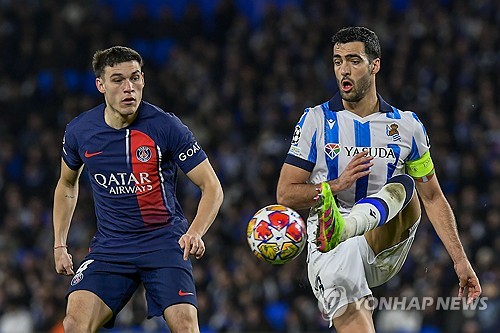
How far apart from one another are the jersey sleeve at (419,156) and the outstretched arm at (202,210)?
135 cm

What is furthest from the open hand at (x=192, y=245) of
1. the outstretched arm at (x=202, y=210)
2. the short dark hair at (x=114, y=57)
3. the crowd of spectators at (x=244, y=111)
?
the crowd of spectators at (x=244, y=111)

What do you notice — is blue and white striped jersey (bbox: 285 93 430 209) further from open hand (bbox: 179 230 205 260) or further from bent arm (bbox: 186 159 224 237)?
open hand (bbox: 179 230 205 260)

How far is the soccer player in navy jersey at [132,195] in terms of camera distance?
249 inches

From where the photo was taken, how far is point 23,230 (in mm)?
14562

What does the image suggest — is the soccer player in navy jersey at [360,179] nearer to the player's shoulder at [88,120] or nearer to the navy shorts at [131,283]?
the navy shorts at [131,283]

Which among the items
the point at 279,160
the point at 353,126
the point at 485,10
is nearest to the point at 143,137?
the point at 353,126

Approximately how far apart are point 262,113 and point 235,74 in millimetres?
1170

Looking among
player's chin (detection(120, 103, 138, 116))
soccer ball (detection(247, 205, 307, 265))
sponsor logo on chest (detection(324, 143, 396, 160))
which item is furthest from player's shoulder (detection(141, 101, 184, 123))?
sponsor logo on chest (detection(324, 143, 396, 160))

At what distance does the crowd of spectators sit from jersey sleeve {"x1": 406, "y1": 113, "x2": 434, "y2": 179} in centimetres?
504

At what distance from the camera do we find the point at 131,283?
6.46 metres

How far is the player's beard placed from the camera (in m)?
6.48

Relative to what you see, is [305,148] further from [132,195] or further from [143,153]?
[132,195]

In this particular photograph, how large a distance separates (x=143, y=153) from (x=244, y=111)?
9.31 metres

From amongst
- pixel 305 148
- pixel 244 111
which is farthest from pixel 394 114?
pixel 244 111
